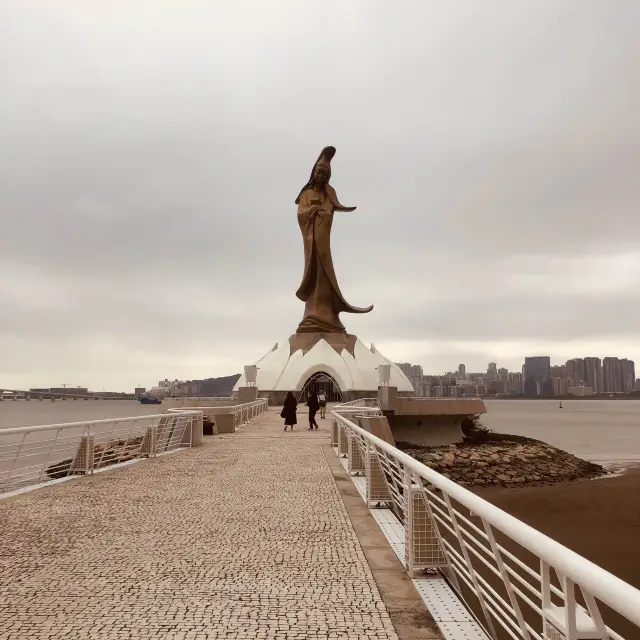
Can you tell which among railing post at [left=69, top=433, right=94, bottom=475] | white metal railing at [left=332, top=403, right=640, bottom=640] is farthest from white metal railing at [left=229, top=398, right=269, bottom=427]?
white metal railing at [left=332, top=403, right=640, bottom=640]

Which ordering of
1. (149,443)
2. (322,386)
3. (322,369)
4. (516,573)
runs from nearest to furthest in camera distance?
(516,573) < (149,443) < (322,369) < (322,386)

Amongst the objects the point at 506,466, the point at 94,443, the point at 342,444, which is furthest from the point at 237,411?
the point at 506,466

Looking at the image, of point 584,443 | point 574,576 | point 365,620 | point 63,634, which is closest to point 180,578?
point 63,634

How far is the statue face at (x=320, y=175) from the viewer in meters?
39.8

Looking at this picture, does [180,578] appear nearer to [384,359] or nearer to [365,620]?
[365,620]

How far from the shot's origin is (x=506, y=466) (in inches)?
902

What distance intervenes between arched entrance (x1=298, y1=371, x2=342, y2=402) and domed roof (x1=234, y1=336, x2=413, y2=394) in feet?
2.32

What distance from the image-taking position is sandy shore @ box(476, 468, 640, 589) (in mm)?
11672

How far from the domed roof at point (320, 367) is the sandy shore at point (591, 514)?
15.9 m

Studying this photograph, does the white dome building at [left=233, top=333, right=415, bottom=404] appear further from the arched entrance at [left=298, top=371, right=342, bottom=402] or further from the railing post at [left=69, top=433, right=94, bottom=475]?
the railing post at [left=69, top=433, right=94, bottom=475]

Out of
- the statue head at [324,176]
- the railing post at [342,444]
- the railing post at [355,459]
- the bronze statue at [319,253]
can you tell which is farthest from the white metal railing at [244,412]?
the statue head at [324,176]

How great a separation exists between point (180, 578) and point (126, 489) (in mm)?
3988

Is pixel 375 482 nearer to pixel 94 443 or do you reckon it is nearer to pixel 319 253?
pixel 94 443

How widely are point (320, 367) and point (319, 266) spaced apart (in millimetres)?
7419
